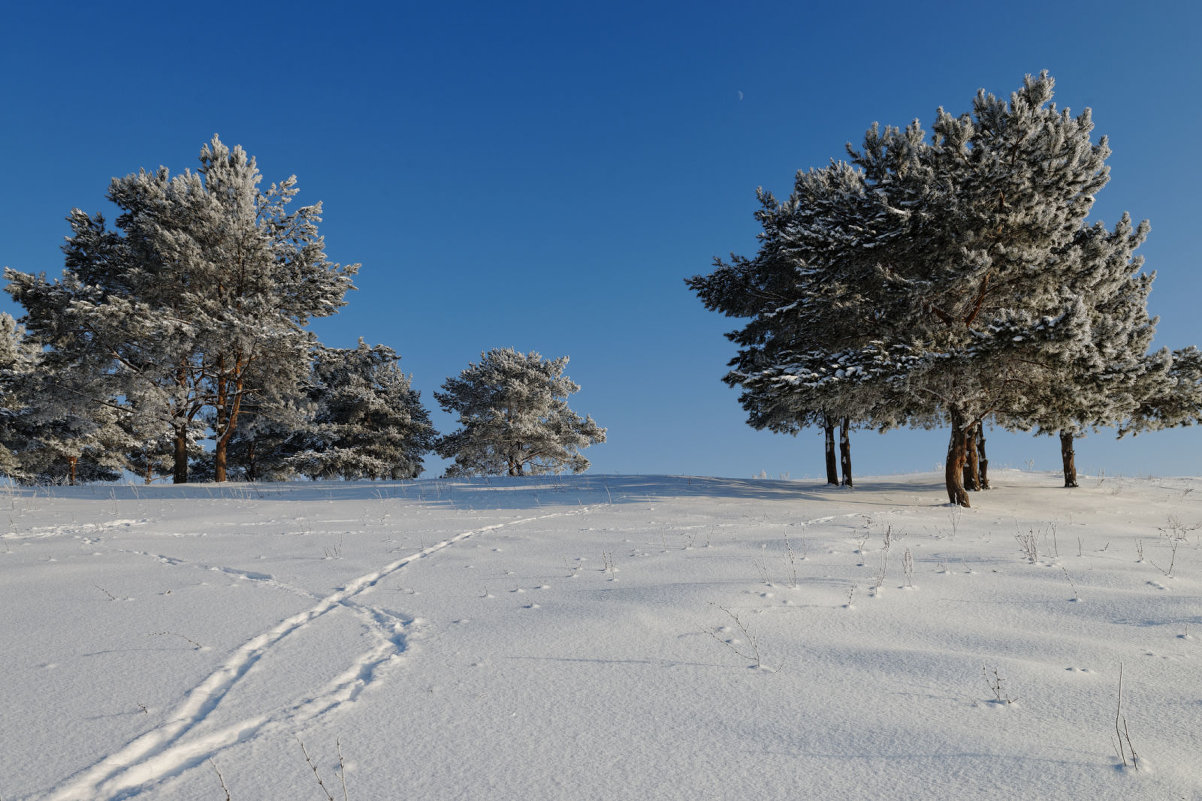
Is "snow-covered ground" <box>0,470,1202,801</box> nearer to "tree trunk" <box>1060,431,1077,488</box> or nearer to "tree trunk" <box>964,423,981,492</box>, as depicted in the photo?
"tree trunk" <box>964,423,981,492</box>

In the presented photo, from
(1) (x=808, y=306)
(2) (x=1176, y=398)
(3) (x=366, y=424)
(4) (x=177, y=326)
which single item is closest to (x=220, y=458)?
(4) (x=177, y=326)

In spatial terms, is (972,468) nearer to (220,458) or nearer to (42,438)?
(220,458)

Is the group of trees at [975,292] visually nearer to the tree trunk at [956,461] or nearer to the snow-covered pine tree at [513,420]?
the tree trunk at [956,461]

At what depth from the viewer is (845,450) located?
827 inches

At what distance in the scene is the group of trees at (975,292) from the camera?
12.7 m

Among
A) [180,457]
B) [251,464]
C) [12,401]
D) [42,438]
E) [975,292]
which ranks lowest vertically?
[251,464]

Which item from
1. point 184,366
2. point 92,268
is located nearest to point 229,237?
point 184,366

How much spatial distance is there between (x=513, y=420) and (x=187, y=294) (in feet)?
47.6

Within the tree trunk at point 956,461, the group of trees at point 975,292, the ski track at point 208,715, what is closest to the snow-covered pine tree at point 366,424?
the group of trees at point 975,292

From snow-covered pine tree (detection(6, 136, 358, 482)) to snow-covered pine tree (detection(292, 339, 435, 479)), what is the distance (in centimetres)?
556

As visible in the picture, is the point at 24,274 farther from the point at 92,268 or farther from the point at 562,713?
the point at 562,713

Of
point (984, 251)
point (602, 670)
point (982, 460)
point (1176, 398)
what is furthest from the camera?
point (982, 460)

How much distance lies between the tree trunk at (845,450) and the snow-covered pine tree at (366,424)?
1839 cm

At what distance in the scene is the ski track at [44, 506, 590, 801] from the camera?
2.29 metres
